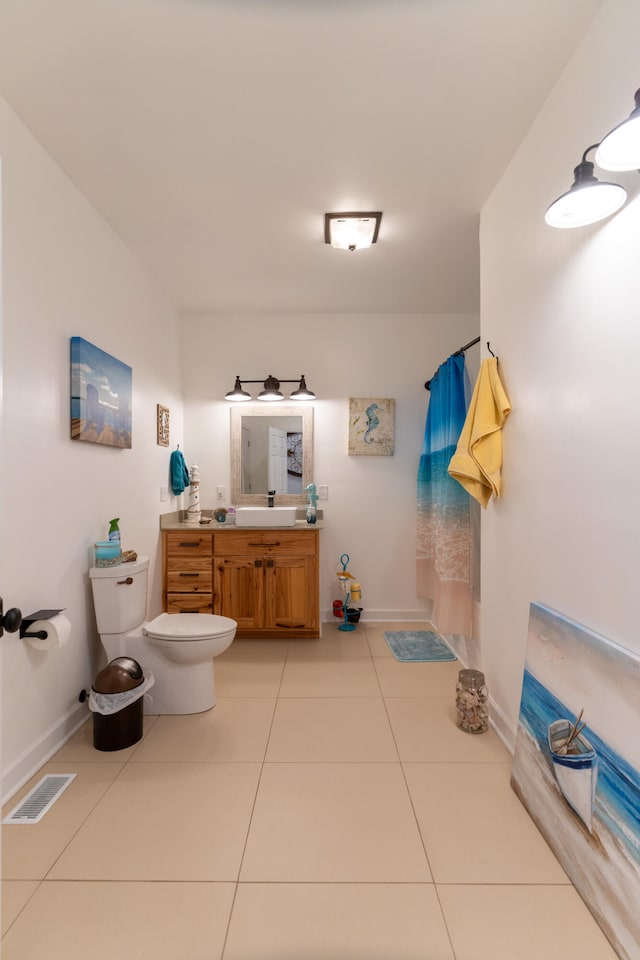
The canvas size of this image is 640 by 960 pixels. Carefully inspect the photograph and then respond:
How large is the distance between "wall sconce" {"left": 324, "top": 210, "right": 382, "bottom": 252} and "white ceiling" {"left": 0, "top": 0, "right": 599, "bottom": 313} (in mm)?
54

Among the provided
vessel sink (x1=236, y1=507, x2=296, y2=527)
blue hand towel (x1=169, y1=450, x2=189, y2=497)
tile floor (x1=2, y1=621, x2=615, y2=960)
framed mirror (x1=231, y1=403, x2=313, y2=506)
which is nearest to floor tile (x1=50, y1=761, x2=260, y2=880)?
tile floor (x1=2, y1=621, x2=615, y2=960)

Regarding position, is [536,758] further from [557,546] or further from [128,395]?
[128,395]

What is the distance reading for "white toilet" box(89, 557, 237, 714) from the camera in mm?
2311

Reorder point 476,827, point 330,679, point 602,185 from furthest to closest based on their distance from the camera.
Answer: point 330,679, point 476,827, point 602,185

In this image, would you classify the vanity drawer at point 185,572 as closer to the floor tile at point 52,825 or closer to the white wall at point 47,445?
the white wall at point 47,445

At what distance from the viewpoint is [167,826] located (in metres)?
1.62

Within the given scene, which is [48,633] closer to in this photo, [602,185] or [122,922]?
[122,922]

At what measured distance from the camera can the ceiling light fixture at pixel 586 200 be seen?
1.22m

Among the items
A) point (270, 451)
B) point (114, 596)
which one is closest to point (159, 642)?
point (114, 596)

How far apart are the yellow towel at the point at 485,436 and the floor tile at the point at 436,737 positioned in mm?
1102

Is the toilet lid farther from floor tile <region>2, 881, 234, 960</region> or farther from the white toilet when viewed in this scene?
floor tile <region>2, 881, 234, 960</region>

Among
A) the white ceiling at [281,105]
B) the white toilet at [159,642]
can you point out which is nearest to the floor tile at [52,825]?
the white toilet at [159,642]

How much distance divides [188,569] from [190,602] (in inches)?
9.4

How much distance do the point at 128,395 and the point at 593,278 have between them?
2.36 meters
